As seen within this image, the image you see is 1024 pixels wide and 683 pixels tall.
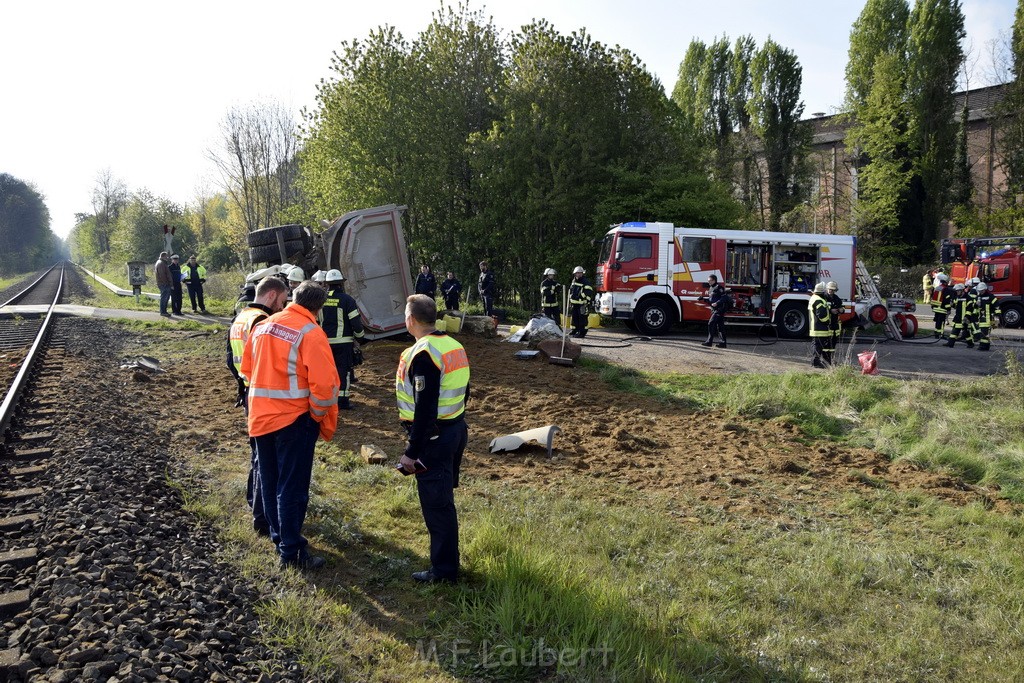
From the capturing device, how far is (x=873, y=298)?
17781 millimetres

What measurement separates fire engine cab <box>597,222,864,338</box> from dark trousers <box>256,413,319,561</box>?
44.9ft

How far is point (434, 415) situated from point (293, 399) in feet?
3.12

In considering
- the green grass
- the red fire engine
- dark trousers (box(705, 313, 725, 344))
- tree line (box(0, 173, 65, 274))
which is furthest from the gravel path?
tree line (box(0, 173, 65, 274))

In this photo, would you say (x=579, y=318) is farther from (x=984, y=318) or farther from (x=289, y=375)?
(x=289, y=375)

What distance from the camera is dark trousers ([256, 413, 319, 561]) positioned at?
14.5 feet

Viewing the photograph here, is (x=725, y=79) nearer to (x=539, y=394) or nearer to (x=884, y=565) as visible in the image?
(x=539, y=394)

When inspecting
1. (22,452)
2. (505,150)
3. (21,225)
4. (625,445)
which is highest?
(21,225)

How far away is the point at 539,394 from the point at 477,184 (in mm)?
13747

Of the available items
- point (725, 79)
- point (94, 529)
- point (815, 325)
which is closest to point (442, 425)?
point (94, 529)

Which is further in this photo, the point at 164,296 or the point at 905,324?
the point at 164,296

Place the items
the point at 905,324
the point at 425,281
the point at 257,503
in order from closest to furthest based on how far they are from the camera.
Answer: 1. the point at 257,503
2. the point at 905,324
3. the point at 425,281

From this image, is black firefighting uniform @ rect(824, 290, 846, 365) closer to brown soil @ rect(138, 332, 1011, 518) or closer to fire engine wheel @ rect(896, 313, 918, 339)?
brown soil @ rect(138, 332, 1011, 518)

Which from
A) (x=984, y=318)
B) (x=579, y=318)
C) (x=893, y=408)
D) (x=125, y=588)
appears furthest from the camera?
(x=579, y=318)

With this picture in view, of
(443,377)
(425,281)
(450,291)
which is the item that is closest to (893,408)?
(443,377)
